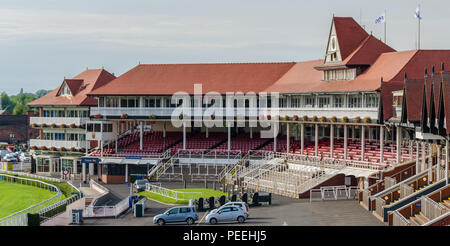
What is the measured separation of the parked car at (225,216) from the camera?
4294cm

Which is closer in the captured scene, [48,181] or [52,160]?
[48,181]

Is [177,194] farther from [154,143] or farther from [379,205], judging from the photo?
[154,143]

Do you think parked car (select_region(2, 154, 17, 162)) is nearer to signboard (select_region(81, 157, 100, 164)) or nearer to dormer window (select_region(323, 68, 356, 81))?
signboard (select_region(81, 157, 100, 164))

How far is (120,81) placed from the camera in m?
79.6

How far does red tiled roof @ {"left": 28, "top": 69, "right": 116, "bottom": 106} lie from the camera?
8238 cm

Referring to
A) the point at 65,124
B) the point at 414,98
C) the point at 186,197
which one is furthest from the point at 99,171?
the point at 414,98

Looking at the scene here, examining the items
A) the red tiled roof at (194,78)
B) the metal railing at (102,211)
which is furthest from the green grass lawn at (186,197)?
the red tiled roof at (194,78)

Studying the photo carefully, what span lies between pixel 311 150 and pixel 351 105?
22.7 ft

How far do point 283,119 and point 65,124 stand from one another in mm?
25242

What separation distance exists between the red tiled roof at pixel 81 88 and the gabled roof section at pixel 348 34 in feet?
92.3

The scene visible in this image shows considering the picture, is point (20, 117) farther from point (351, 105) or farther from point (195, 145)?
point (351, 105)

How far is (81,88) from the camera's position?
281 feet
